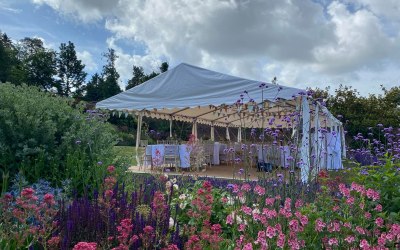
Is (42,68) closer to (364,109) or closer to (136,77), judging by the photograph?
(136,77)

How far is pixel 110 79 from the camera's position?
5228 centimetres

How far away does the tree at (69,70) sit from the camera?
58.3m

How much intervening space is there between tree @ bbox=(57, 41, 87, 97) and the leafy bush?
55.7 metres

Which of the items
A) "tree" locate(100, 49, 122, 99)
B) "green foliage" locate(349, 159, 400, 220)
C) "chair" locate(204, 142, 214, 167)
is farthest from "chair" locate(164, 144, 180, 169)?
"tree" locate(100, 49, 122, 99)

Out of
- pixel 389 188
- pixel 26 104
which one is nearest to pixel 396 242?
pixel 389 188

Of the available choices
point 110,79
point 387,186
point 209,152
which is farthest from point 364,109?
point 110,79

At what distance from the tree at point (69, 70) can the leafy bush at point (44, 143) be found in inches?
2192

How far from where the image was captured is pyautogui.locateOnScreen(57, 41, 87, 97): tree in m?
58.3

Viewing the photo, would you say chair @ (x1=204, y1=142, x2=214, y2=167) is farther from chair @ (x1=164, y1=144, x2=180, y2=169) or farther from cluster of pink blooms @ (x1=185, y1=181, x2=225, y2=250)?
cluster of pink blooms @ (x1=185, y1=181, x2=225, y2=250)

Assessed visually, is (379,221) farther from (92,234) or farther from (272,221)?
(92,234)

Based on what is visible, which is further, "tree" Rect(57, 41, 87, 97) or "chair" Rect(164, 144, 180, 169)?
"tree" Rect(57, 41, 87, 97)

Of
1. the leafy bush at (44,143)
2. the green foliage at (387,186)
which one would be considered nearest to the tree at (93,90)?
the leafy bush at (44,143)

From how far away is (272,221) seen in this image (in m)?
2.26

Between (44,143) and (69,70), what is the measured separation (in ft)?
194
